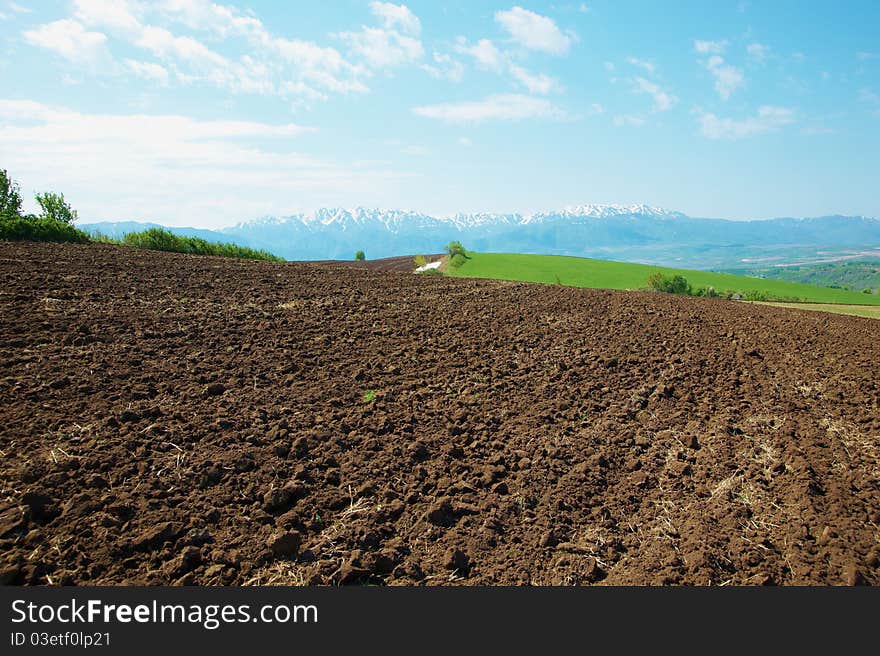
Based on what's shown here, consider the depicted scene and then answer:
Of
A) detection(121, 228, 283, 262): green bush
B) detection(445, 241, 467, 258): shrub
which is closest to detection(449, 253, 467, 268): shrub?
detection(445, 241, 467, 258): shrub

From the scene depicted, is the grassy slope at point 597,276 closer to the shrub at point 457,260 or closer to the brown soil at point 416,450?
the shrub at point 457,260

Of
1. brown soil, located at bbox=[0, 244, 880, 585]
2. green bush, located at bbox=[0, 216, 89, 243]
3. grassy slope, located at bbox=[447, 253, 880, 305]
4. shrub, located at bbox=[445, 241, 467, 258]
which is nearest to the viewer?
brown soil, located at bbox=[0, 244, 880, 585]

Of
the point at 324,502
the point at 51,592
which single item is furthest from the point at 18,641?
the point at 324,502

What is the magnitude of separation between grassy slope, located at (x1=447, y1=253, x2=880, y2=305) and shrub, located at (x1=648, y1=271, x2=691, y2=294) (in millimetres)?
19405

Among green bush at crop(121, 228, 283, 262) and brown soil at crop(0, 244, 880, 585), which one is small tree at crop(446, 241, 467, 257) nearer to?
green bush at crop(121, 228, 283, 262)

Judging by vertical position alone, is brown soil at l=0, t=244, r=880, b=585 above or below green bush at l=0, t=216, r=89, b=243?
below

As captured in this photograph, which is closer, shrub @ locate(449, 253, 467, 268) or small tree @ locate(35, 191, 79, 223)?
small tree @ locate(35, 191, 79, 223)

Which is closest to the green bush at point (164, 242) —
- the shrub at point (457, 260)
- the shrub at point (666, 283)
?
the shrub at point (666, 283)

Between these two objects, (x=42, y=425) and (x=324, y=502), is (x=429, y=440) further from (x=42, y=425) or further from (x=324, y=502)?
(x=42, y=425)

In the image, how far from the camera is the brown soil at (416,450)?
4.05 m

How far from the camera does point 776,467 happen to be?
5559 millimetres

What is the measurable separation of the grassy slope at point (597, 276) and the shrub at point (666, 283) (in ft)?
63.7

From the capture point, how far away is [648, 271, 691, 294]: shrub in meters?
35.2

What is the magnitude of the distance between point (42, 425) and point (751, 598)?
23.3ft
